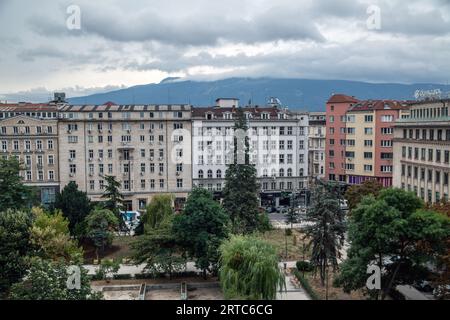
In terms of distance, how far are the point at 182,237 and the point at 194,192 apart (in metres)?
3.35

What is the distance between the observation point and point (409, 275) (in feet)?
65.5

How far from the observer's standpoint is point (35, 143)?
47.2m

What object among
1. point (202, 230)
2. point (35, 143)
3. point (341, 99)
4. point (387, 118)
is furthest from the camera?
point (341, 99)

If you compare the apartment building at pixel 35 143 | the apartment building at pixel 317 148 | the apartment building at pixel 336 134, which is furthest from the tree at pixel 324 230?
the apartment building at pixel 317 148

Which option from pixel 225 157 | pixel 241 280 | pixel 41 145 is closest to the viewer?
pixel 241 280

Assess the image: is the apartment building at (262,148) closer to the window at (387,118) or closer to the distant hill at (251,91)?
the window at (387,118)

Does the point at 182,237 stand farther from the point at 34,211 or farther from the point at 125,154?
the point at 125,154

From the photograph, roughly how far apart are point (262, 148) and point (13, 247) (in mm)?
33995

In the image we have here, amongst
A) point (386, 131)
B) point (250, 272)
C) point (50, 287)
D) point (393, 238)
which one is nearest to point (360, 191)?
point (386, 131)

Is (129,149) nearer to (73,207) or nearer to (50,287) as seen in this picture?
(73,207)

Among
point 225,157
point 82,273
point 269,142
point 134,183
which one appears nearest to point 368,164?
point 269,142

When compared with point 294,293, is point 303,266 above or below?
above

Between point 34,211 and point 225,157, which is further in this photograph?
point 225,157

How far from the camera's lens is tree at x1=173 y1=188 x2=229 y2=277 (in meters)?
25.2
